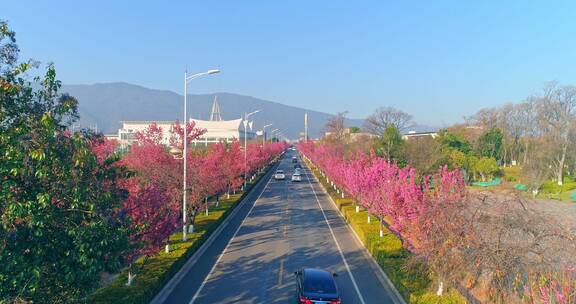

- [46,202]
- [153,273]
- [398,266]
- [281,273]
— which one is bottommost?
[281,273]

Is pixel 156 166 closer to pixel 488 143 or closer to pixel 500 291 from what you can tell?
pixel 500 291

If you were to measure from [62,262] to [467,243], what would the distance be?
11372mm

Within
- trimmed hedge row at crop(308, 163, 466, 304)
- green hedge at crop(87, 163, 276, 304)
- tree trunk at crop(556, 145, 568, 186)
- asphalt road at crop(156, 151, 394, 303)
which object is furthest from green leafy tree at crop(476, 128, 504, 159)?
green hedge at crop(87, 163, 276, 304)

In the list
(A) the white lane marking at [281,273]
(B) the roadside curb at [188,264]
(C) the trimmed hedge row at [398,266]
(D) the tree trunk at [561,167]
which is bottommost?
(A) the white lane marking at [281,273]

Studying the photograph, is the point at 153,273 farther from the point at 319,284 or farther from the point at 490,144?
the point at 490,144

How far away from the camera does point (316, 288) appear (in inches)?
564

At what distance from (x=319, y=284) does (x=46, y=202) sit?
9.68 meters

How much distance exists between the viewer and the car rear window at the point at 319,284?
14.3m

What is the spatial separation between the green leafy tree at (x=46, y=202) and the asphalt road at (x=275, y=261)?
7.15 meters

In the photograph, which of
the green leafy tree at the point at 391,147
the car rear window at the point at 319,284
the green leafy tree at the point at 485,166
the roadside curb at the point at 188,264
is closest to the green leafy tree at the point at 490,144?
the green leafy tree at the point at 485,166

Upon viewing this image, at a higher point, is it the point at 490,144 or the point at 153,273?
the point at 490,144

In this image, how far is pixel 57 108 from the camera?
9.38 meters

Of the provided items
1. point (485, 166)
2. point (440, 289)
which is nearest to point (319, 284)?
point (440, 289)

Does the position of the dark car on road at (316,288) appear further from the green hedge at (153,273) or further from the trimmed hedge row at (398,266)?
the green hedge at (153,273)
